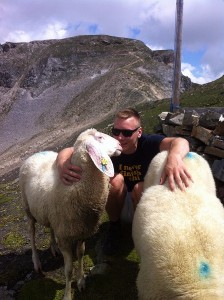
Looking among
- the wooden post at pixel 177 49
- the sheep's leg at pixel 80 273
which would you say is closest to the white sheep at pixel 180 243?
the sheep's leg at pixel 80 273

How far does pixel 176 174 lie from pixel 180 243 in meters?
0.87

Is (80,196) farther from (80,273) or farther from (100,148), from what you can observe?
(80,273)

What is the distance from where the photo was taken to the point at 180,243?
3.28 m

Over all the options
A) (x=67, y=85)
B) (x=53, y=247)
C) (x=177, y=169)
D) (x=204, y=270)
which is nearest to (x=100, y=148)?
(x=177, y=169)

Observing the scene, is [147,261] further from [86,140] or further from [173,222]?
[86,140]

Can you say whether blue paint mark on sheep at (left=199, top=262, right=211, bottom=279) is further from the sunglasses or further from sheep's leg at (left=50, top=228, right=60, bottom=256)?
sheep's leg at (left=50, top=228, right=60, bottom=256)

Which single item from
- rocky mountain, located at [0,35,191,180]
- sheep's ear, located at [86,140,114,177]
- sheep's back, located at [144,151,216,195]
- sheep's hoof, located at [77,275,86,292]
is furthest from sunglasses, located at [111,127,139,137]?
rocky mountain, located at [0,35,191,180]

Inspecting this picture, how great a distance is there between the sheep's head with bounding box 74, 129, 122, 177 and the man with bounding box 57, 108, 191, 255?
34 cm

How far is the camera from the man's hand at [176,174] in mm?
3881

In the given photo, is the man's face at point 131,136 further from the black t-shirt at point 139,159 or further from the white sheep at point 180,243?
the white sheep at point 180,243

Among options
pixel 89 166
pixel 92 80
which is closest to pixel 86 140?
pixel 89 166

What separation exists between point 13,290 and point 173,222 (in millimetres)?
2891

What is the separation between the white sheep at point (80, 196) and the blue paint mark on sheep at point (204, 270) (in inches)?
59.5

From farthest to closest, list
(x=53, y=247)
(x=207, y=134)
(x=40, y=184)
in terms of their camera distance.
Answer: (x=207, y=134)
(x=53, y=247)
(x=40, y=184)
